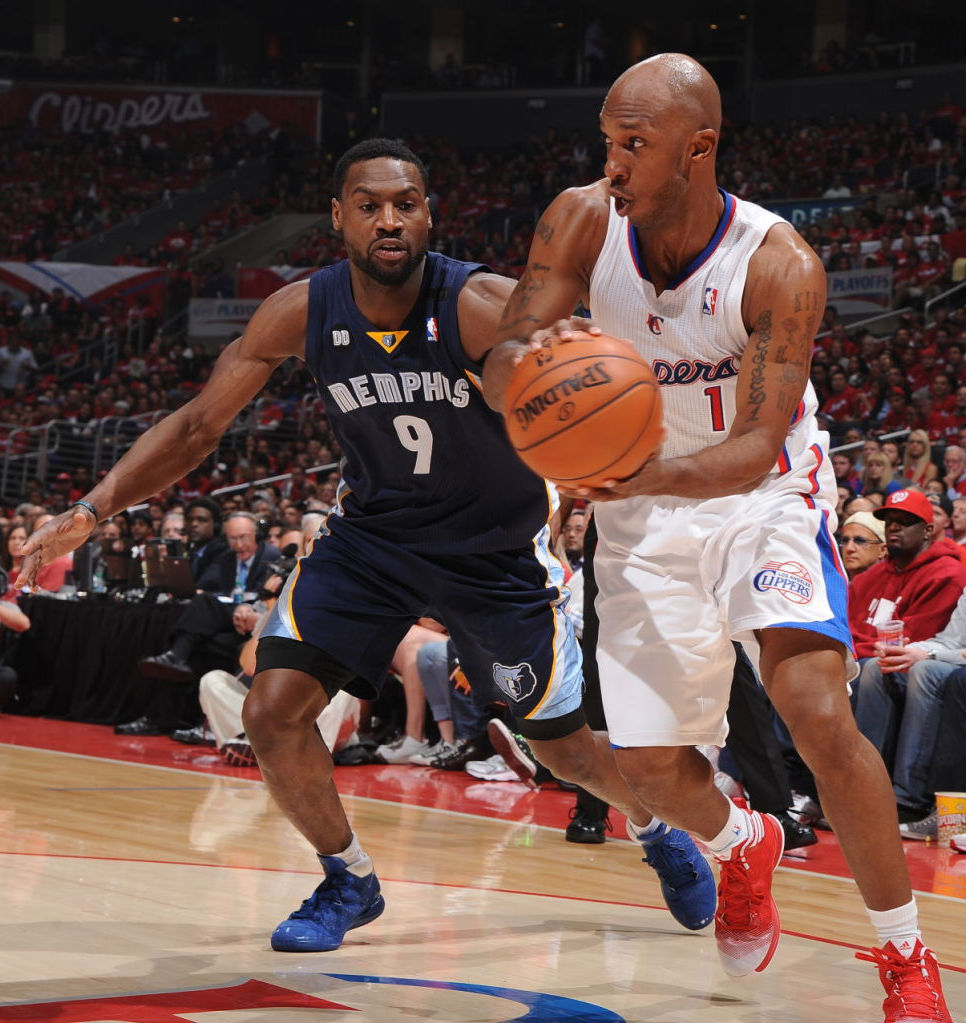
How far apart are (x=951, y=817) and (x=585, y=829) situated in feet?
5.69

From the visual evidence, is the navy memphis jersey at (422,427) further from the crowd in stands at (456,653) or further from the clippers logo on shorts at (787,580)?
the clippers logo on shorts at (787,580)

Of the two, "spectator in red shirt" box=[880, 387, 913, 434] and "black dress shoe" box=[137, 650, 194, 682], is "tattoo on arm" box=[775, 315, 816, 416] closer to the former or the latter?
"black dress shoe" box=[137, 650, 194, 682]

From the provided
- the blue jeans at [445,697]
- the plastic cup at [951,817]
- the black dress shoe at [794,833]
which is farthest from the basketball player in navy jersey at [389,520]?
the blue jeans at [445,697]

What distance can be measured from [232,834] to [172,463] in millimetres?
2324

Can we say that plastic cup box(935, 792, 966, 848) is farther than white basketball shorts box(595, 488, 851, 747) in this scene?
Yes

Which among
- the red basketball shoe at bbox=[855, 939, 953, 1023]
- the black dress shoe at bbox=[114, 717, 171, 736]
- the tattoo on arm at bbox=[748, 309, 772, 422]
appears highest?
the tattoo on arm at bbox=[748, 309, 772, 422]

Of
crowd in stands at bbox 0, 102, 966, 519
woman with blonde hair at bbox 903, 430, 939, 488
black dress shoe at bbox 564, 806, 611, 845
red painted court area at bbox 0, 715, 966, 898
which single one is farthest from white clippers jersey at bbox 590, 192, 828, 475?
crowd in stands at bbox 0, 102, 966, 519

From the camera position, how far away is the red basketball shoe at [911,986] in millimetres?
2936

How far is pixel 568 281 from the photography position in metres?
3.29

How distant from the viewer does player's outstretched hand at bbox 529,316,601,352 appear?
2820 mm

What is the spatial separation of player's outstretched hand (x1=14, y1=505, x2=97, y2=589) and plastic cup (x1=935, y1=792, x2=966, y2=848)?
14.3 feet

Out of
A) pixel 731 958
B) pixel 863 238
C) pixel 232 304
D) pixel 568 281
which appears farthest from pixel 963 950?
pixel 232 304

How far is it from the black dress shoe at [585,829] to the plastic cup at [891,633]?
5.46 ft

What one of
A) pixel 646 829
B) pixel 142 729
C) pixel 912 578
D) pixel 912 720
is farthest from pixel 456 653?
pixel 142 729
